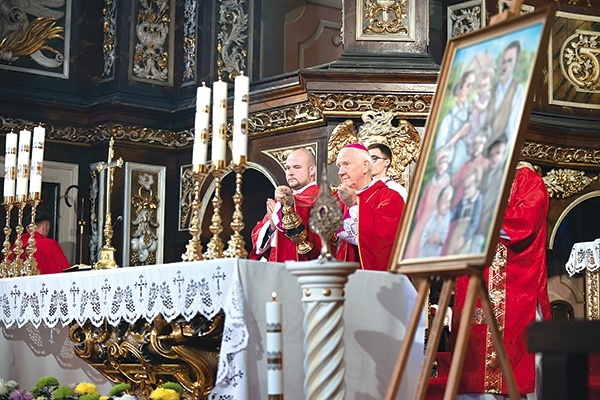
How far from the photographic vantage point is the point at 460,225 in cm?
464

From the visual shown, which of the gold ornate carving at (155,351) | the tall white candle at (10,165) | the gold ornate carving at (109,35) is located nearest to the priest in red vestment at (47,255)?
the tall white candle at (10,165)

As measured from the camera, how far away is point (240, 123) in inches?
223

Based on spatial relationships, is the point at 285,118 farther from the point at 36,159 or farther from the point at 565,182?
Result: the point at 36,159

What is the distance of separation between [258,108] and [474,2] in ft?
7.95

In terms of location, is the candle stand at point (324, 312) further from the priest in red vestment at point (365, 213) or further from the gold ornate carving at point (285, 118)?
the gold ornate carving at point (285, 118)

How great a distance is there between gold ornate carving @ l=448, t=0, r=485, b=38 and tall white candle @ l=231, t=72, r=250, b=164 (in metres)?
5.61

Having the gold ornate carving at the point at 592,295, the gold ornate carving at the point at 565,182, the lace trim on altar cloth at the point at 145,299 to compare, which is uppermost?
the gold ornate carving at the point at 565,182

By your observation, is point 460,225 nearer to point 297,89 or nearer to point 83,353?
point 83,353

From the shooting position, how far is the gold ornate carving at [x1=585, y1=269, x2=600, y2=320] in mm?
10211

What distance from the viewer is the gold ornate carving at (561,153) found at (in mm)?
10422

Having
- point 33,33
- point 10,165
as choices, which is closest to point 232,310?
point 10,165

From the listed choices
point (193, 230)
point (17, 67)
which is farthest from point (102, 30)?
point (193, 230)

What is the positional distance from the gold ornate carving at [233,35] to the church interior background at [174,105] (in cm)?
1

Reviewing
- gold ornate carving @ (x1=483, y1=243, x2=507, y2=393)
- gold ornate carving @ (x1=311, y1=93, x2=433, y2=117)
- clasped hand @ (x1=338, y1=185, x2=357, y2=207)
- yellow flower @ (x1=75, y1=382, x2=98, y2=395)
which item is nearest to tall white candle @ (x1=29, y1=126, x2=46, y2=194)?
yellow flower @ (x1=75, y1=382, x2=98, y2=395)
